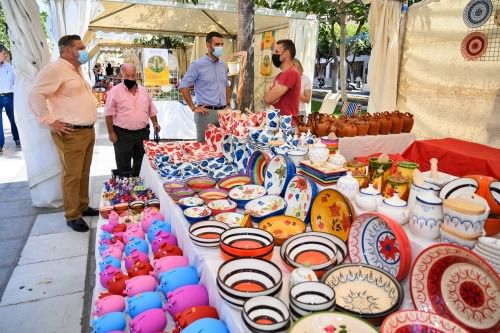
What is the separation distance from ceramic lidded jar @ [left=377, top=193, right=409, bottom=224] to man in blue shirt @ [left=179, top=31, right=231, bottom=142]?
278cm

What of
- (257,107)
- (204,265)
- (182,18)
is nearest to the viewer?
(204,265)

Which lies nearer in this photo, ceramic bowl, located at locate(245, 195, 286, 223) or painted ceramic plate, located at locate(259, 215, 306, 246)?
painted ceramic plate, located at locate(259, 215, 306, 246)

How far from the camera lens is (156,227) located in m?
2.15

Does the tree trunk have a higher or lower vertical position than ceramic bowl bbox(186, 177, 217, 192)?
higher

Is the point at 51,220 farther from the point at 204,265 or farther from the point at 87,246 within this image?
the point at 204,265

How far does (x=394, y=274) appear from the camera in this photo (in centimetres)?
131

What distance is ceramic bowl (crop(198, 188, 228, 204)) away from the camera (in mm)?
2199

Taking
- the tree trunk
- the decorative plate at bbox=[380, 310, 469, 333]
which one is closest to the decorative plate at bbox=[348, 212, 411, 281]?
the decorative plate at bbox=[380, 310, 469, 333]

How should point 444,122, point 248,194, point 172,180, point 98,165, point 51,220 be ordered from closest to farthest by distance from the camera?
point 248,194 → point 172,180 → point 51,220 → point 444,122 → point 98,165

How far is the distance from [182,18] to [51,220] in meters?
5.98

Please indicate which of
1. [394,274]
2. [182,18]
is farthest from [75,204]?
[182,18]

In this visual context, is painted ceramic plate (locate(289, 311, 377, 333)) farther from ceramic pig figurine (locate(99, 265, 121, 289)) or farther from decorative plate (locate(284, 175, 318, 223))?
ceramic pig figurine (locate(99, 265, 121, 289))

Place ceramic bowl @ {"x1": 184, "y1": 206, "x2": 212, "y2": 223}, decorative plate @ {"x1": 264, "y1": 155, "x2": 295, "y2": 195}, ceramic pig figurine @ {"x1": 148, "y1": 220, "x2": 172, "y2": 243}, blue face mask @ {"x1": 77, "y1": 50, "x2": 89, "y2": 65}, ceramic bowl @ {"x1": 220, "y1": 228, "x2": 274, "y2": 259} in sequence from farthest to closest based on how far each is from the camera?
1. blue face mask @ {"x1": 77, "y1": 50, "x2": 89, "y2": 65}
2. ceramic pig figurine @ {"x1": 148, "y1": 220, "x2": 172, "y2": 243}
3. decorative plate @ {"x1": 264, "y1": 155, "x2": 295, "y2": 195}
4. ceramic bowl @ {"x1": 184, "y1": 206, "x2": 212, "y2": 223}
5. ceramic bowl @ {"x1": 220, "y1": 228, "x2": 274, "y2": 259}

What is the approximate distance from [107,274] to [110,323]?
38cm
